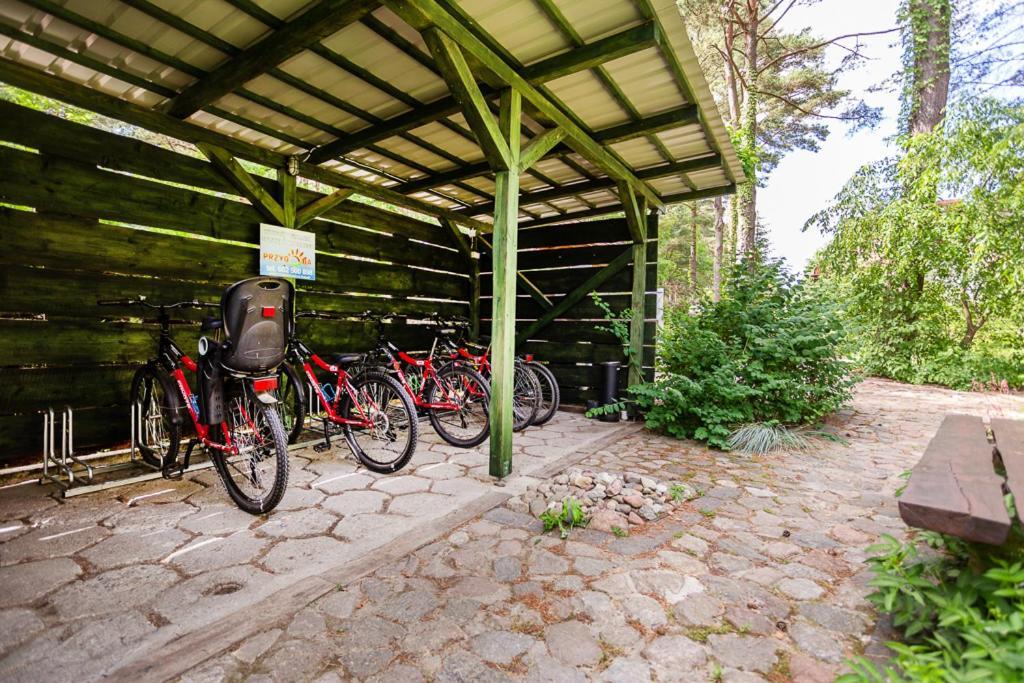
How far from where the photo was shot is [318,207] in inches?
202

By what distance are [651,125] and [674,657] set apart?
4.18 m

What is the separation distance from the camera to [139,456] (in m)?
3.84

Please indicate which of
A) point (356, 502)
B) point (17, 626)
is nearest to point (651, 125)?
point (356, 502)

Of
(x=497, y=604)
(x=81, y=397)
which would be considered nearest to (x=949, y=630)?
(x=497, y=604)

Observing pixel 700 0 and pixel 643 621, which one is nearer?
pixel 643 621

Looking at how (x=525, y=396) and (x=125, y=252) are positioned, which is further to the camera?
(x=525, y=396)

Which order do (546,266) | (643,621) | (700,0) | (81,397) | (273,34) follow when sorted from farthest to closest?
(700,0), (546,266), (81,397), (273,34), (643,621)

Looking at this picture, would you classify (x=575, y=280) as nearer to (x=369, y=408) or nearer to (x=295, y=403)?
(x=369, y=408)

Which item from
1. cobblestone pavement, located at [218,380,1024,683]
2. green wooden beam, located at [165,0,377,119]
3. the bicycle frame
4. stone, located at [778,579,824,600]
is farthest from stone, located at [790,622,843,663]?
green wooden beam, located at [165,0,377,119]

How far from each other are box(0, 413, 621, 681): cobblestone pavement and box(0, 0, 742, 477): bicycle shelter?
85 cm

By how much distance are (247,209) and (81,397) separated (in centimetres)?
221

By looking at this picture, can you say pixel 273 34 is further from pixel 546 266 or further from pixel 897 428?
pixel 897 428

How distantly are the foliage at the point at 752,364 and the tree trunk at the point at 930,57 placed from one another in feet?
25.3

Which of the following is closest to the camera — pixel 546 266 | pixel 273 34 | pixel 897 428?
pixel 273 34
